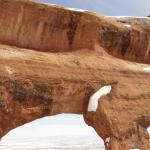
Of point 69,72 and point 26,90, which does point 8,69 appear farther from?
point 69,72

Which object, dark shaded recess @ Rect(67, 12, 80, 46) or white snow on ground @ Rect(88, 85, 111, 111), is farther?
dark shaded recess @ Rect(67, 12, 80, 46)

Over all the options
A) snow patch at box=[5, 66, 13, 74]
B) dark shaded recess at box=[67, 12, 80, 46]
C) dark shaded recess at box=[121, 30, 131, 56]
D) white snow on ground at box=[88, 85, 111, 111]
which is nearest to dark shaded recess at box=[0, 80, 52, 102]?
snow patch at box=[5, 66, 13, 74]

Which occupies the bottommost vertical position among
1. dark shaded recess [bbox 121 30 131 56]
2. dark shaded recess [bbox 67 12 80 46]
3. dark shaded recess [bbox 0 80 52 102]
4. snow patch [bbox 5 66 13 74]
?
dark shaded recess [bbox 0 80 52 102]

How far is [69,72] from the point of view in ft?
56.6

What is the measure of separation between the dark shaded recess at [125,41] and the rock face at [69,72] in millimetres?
49

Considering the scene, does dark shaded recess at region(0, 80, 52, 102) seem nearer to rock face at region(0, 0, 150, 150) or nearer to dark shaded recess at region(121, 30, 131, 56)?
rock face at region(0, 0, 150, 150)

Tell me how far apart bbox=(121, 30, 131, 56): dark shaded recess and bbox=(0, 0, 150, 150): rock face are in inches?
1.9

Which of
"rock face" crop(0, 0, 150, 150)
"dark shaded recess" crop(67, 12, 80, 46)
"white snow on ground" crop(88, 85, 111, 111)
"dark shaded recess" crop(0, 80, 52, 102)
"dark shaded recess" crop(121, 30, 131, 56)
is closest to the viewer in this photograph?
"dark shaded recess" crop(0, 80, 52, 102)

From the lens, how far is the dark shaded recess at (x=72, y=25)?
18.1 m

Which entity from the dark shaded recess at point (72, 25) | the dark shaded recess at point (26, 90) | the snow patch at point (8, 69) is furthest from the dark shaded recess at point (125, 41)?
the snow patch at point (8, 69)

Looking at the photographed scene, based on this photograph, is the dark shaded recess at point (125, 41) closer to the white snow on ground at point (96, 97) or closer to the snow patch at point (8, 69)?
the white snow on ground at point (96, 97)

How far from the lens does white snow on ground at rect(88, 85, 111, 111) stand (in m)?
17.5

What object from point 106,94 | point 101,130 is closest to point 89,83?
point 106,94

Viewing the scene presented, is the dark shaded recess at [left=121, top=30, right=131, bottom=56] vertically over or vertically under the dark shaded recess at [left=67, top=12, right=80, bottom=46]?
under
